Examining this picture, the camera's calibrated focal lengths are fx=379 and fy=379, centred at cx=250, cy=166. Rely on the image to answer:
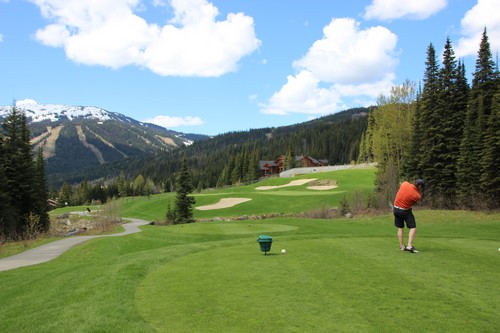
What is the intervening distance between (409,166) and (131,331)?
36.1 metres

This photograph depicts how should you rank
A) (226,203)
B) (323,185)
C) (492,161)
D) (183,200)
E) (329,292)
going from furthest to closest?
(323,185) → (226,203) → (183,200) → (492,161) → (329,292)

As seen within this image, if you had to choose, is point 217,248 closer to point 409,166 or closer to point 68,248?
point 68,248

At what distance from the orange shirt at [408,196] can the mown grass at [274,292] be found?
1485 mm

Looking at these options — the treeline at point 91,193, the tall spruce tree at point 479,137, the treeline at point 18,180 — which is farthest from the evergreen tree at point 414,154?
the treeline at point 91,193

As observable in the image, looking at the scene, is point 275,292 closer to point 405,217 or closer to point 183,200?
point 405,217

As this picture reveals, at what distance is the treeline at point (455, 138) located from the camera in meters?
28.2

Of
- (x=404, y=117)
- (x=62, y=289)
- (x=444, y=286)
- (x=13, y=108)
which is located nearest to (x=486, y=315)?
(x=444, y=286)

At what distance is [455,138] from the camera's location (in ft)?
Result: 110

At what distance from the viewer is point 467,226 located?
20.7m

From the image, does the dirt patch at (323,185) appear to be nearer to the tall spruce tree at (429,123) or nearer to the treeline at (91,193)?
the tall spruce tree at (429,123)

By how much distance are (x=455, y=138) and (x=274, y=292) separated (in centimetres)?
3193

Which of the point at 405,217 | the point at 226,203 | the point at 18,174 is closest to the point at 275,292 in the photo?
the point at 405,217

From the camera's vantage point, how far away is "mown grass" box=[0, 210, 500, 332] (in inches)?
224

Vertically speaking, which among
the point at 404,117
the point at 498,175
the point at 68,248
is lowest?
the point at 68,248
